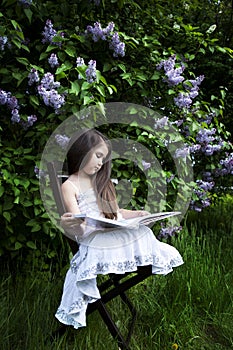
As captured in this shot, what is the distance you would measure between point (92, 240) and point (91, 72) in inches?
42.6

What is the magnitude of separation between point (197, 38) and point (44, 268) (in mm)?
2145

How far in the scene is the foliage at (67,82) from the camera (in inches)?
112

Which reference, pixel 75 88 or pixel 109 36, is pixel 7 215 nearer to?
pixel 75 88

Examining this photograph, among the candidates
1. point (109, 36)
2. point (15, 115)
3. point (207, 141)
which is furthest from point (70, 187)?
point (207, 141)

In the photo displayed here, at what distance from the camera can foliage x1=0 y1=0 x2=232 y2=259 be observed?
9.34ft

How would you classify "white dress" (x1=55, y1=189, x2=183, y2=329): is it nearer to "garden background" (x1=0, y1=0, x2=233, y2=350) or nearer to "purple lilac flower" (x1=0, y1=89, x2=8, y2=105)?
"garden background" (x1=0, y1=0, x2=233, y2=350)

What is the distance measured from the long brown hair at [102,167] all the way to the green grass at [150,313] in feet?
2.15

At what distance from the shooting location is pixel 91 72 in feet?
8.87

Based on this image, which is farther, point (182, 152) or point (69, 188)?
point (182, 152)

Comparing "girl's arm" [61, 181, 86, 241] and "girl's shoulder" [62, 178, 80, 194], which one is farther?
"girl's shoulder" [62, 178, 80, 194]

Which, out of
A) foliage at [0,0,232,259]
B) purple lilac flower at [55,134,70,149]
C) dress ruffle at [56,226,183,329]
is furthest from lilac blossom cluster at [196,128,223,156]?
dress ruffle at [56,226,183,329]

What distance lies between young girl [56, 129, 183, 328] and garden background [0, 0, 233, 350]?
299 millimetres

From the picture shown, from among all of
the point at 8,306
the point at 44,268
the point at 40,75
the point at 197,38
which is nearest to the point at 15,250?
the point at 44,268

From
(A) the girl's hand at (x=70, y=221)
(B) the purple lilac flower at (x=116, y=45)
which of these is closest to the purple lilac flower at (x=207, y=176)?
(B) the purple lilac flower at (x=116, y=45)
